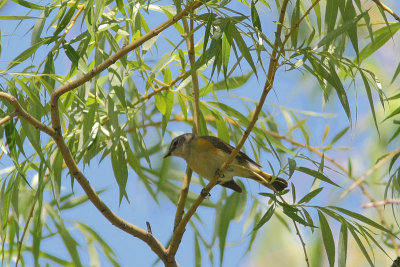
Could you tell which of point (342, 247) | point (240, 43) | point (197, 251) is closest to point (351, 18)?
point (240, 43)

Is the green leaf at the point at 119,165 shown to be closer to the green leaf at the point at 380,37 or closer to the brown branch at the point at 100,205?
the brown branch at the point at 100,205

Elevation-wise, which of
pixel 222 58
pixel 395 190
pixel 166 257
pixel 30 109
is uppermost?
pixel 30 109

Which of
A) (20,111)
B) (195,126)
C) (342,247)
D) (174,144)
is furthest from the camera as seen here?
(174,144)

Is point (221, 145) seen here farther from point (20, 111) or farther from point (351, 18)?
point (20, 111)

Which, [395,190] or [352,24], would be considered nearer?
[352,24]

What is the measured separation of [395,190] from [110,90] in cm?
154

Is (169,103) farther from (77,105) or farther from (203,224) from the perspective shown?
(203,224)

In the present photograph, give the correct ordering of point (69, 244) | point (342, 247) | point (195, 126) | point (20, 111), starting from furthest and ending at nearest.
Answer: point (69, 244) → point (195, 126) → point (342, 247) → point (20, 111)

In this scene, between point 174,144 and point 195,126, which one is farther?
point 174,144

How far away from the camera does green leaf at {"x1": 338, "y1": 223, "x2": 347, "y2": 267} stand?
2.40 m

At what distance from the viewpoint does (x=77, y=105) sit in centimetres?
267

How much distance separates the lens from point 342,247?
95.7 inches

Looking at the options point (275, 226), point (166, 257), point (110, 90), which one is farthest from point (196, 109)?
point (275, 226)

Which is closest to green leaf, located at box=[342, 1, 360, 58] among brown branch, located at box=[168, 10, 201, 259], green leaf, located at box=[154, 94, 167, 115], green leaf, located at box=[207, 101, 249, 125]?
brown branch, located at box=[168, 10, 201, 259]
